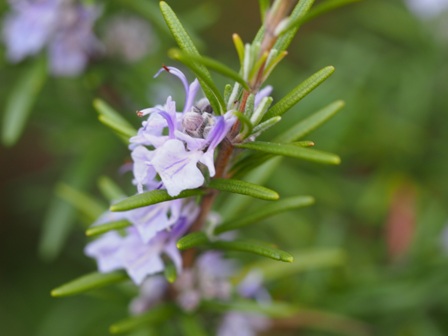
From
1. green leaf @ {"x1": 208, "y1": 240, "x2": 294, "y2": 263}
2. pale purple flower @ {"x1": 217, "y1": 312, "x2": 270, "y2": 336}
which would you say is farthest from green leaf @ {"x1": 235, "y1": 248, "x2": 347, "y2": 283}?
green leaf @ {"x1": 208, "y1": 240, "x2": 294, "y2": 263}

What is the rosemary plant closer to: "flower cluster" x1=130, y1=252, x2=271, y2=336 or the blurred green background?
"flower cluster" x1=130, y1=252, x2=271, y2=336

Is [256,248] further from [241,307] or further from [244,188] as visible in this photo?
[241,307]

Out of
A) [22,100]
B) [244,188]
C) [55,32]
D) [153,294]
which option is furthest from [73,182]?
[244,188]

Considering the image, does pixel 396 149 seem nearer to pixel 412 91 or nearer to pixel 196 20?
pixel 412 91

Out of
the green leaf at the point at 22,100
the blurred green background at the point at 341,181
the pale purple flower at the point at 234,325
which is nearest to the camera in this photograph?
the pale purple flower at the point at 234,325

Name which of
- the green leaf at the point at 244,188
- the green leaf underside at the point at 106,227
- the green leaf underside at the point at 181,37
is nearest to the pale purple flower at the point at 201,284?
the green leaf underside at the point at 106,227

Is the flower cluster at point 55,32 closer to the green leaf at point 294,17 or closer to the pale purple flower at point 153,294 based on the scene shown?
the pale purple flower at point 153,294
